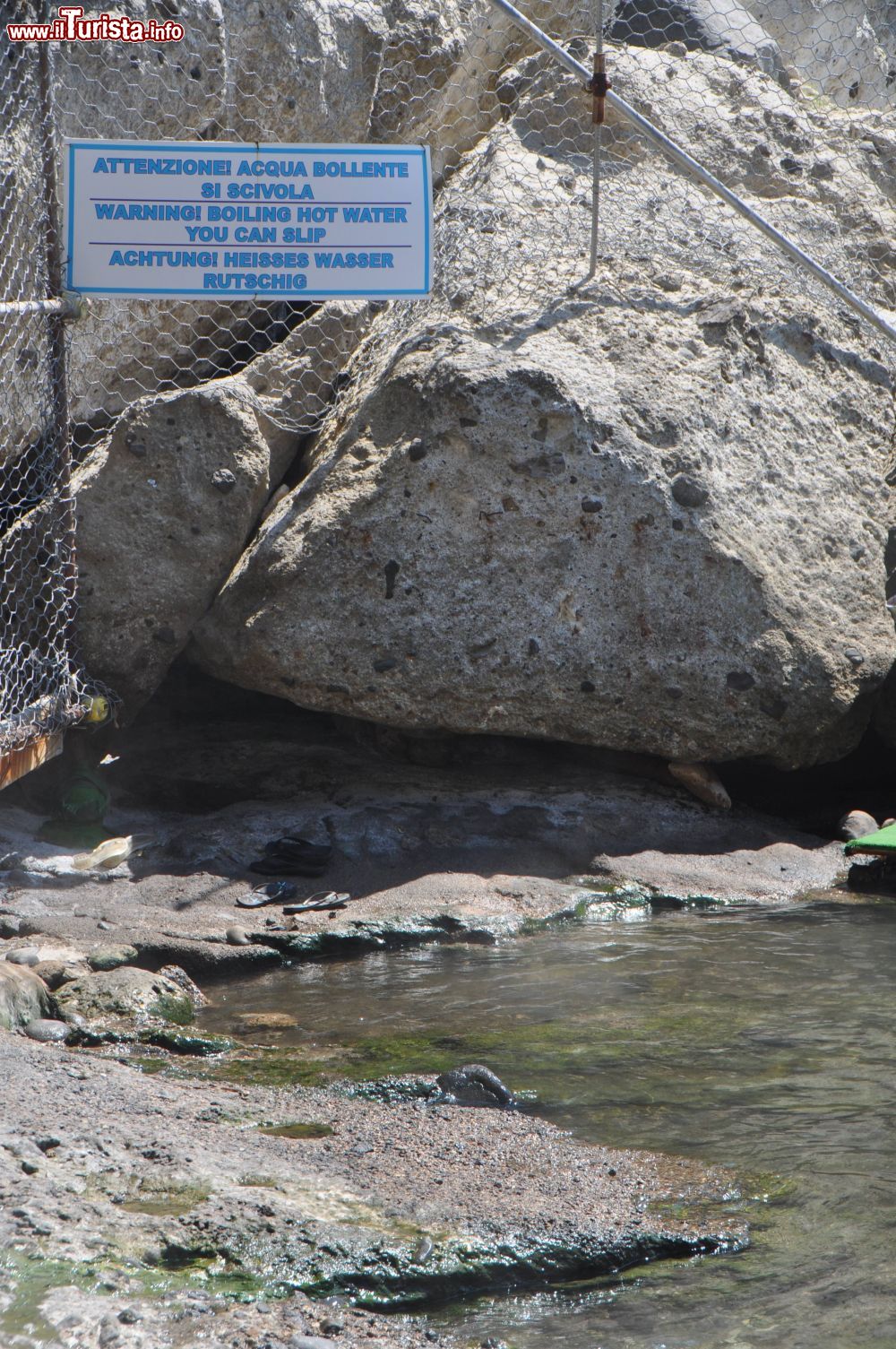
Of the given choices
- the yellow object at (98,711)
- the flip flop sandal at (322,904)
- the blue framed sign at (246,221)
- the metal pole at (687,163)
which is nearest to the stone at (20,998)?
the flip flop sandal at (322,904)

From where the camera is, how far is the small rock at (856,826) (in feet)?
20.7

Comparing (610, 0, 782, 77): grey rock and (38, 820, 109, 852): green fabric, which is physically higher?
(610, 0, 782, 77): grey rock

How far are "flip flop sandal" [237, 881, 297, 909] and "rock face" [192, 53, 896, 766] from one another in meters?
0.94

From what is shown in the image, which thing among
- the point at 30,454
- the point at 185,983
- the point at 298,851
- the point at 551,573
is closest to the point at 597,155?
the point at 551,573

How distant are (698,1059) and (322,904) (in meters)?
1.93

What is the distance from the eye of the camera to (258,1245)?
2582 mm

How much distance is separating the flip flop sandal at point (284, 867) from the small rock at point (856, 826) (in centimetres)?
255

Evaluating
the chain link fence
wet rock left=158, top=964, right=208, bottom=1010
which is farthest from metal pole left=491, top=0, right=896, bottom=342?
wet rock left=158, top=964, right=208, bottom=1010

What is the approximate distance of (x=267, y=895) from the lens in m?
5.40

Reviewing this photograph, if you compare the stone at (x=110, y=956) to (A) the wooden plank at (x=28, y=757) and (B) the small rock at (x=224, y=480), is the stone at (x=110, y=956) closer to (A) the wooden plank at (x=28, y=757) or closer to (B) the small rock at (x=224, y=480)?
(A) the wooden plank at (x=28, y=757)

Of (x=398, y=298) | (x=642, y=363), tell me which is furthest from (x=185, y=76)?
(x=642, y=363)

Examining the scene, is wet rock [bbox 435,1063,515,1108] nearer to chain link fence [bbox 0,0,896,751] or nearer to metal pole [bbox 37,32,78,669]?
chain link fence [bbox 0,0,896,751]

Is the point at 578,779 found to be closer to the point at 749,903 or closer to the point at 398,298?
the point at 749,903

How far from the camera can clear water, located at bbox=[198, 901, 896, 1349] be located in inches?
101
